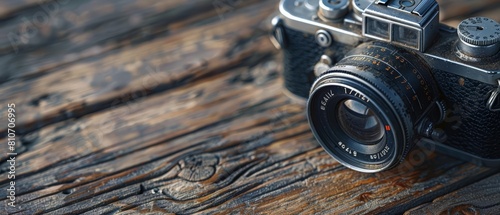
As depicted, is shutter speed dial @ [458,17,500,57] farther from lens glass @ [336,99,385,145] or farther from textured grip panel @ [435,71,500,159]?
lens glass @ [336,99,385,145]

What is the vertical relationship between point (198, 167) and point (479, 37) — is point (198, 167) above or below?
below

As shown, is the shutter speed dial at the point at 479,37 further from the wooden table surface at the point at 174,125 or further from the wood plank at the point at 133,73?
the wood plank at the point at 133,73

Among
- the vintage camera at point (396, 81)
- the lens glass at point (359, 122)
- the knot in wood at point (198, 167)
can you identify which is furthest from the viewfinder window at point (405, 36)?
the knot in wood at point (198, 167)

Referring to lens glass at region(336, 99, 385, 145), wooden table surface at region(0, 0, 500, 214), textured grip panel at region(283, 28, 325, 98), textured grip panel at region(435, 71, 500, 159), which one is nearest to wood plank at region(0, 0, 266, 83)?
wooden table surface at region(0, 0, 500, 214)

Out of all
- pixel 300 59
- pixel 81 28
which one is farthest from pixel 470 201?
pixel 81 28

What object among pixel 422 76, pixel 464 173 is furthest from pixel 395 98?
pixel 464 173

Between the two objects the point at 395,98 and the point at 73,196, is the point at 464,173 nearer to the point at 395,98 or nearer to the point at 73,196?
the point at 395,98

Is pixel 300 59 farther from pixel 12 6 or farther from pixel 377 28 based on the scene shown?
pixel 12 6
